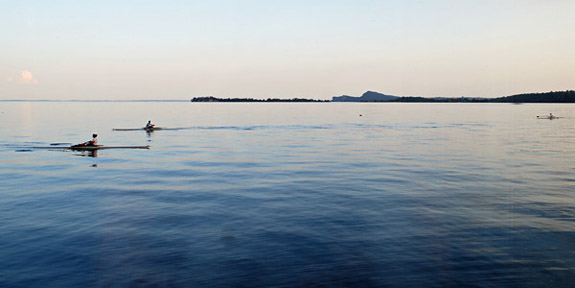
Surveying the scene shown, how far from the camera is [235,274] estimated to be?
49.6ft

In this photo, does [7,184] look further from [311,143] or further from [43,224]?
[311,143]

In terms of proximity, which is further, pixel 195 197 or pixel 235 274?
pixel 195 197

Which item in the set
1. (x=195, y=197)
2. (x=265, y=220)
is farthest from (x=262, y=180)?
(x=265, y=220)

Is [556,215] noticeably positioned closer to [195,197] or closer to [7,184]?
[195,197]

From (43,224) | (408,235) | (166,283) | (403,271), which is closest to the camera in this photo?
(166,283)

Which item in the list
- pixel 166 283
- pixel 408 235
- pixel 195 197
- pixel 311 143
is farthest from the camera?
pixel 311 143

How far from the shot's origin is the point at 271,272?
15305mm

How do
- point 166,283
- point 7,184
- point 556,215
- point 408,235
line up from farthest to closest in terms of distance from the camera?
point 7,184 < point 556,215 < point 408,235 < point 166,283

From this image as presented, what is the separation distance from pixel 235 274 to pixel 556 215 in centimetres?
1864

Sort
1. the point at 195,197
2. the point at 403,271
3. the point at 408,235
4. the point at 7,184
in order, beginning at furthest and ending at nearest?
1. the point at 7,184
2. the point at 195,197
3. the point at 408,235
4. the point at 403,271

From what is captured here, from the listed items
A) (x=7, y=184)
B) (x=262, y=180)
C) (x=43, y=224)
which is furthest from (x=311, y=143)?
(x=43, y=224)

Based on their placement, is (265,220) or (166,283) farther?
(265,220)

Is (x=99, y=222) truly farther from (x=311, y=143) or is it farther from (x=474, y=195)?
(x=311, y=143)

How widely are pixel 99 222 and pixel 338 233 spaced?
12.8 meters
